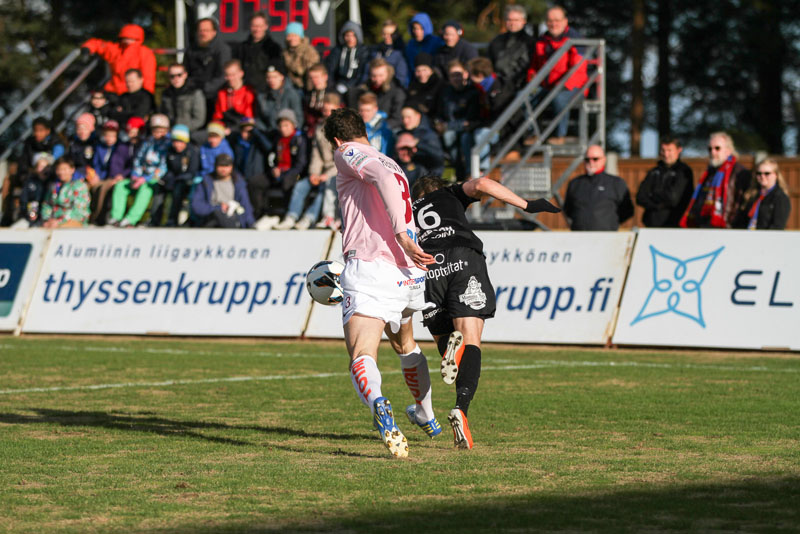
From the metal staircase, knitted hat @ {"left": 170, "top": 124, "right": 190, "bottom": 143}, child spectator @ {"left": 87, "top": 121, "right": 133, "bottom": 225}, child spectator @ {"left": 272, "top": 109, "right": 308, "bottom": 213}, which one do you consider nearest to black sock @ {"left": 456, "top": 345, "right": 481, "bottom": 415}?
the metal staircase

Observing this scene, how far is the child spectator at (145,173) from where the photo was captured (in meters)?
20.6

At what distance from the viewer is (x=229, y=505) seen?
650 centimetres

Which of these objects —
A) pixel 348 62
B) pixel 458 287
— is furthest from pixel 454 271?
pixel 348 62

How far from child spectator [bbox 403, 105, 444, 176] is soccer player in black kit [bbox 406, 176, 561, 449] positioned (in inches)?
378

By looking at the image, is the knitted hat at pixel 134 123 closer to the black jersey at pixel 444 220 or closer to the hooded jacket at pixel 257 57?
the hooded jacket at pixel 257 57

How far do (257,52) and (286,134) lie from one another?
2.51m

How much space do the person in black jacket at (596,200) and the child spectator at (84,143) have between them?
857 centimetres

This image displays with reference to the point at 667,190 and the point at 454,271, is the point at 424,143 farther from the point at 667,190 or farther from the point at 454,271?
the point at 454,271

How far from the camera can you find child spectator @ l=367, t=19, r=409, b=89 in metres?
21.0

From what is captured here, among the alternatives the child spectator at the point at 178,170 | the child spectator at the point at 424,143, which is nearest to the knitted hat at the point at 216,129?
the child spectator at the point at 178,170

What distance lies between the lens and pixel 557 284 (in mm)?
16344

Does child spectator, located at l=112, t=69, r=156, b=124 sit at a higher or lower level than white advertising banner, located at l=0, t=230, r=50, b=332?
higher

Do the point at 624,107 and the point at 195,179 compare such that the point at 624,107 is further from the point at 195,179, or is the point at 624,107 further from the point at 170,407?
the point at 170,407

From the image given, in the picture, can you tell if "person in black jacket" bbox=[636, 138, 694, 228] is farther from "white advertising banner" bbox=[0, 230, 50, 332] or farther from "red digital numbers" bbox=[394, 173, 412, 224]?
"red digital numbers" bbox=[394, 173, 412, 224]
